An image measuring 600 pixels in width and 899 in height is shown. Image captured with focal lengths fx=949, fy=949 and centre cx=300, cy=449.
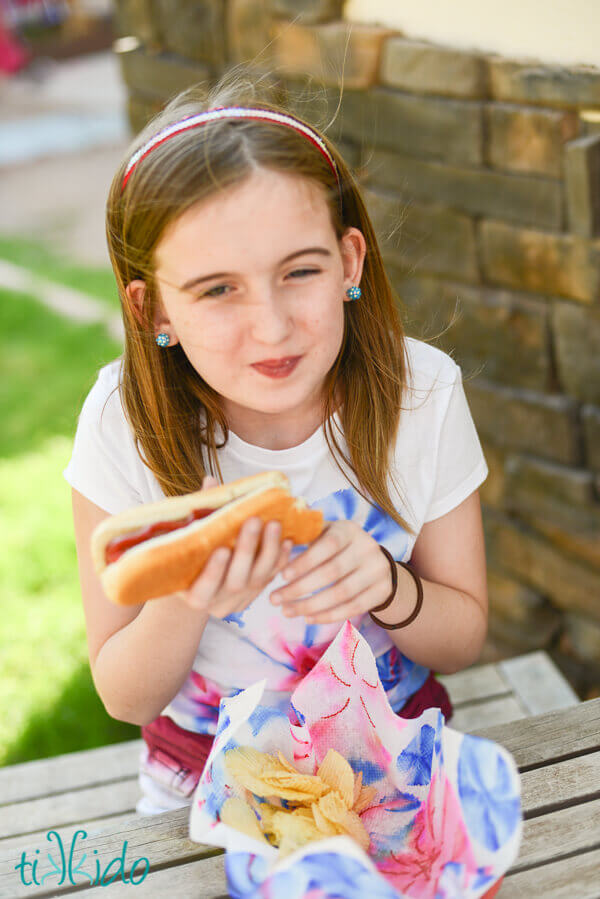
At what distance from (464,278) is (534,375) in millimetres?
300

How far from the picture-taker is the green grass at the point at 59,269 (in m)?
5.74

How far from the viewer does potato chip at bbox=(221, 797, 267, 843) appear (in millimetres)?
1026

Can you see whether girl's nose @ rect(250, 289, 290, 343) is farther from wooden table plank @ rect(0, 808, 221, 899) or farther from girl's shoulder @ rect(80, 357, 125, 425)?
wooden table plank @ rect(0, 808, 221, 899)

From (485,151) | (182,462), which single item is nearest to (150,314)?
(182,462)

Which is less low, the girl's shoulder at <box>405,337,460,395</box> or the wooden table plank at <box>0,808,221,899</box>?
the girl's shoulder at <box>405,337,460,395</box>

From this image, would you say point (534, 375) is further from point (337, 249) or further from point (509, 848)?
point (509, 848)

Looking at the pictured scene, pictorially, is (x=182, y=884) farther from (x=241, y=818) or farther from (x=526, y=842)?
(x=526, y=842)

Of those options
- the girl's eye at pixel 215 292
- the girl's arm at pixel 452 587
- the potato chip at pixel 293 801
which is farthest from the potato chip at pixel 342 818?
the girl's eye at pixel 215 292

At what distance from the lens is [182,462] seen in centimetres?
143

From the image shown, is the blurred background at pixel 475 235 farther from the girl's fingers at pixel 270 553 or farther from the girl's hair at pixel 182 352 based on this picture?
the girl's fingers at pixel 270 553

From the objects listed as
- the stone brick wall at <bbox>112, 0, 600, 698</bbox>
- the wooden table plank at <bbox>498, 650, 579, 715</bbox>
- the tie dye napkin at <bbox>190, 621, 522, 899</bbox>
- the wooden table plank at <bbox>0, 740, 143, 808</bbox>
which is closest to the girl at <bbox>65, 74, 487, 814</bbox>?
the tie dye napkin at <bbox>190, 621, 522, 899</bbox>

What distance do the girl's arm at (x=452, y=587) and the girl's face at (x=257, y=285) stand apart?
41 centimetres

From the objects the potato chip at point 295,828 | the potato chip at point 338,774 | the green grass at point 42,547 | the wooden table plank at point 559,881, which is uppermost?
the potato chip at point 295,828

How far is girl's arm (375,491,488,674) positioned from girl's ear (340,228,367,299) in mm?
413
